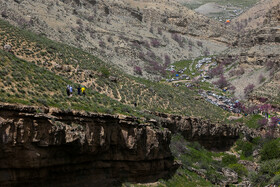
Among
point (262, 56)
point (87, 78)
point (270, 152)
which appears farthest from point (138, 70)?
point (270, 152)

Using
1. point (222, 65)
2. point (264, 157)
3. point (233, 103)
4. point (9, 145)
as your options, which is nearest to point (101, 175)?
point (9, 145)

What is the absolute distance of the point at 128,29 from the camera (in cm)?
10425

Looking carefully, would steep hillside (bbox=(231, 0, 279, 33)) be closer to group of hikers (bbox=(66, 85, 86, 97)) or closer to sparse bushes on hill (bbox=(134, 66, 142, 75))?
sparse bushes on hill (bbox=(134, 66, 142, 75))

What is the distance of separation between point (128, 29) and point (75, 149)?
85720mm

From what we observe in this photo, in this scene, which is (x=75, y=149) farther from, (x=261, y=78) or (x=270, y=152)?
(x=261, y=78)

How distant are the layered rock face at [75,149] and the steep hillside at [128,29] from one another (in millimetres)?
43699

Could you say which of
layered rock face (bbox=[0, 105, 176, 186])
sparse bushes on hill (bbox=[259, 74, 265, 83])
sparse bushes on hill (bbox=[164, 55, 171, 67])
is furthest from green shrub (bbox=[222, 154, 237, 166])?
sparse bushes on hill (bbox=[164, 55, 171, 67])

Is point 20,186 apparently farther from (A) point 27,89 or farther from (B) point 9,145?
(A) point 27,89

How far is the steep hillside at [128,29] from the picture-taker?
7327cm

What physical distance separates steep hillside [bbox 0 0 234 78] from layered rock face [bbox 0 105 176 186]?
4370cm

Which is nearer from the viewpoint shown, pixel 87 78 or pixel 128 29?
pixel 87 78

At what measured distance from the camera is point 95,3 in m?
108

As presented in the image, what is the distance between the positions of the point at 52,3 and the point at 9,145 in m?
75.0

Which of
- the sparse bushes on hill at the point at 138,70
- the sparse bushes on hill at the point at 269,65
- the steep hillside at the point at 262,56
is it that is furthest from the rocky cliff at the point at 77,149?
the sparse bushes on hill at the point at 269,65
